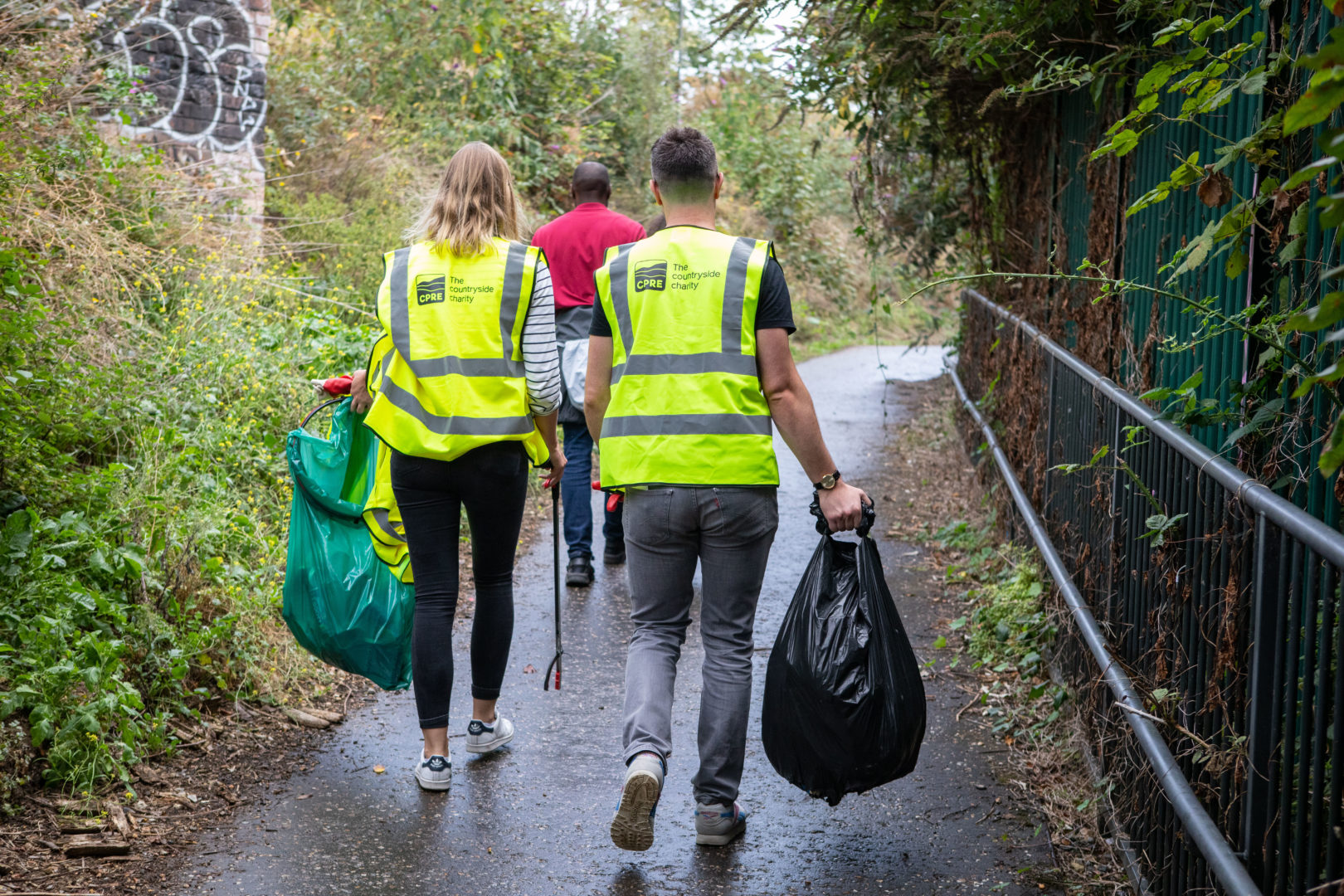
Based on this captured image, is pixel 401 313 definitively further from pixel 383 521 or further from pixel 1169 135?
pixel 1169 135

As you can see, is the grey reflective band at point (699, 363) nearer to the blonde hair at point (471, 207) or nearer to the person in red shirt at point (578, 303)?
the blonde hair at point (471, 207)

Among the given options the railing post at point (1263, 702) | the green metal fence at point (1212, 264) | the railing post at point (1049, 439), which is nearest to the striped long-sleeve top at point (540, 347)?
the green metal fence at point (1212, 264)

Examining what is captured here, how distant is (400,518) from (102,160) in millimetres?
4736

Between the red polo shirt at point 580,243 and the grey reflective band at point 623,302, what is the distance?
259cm

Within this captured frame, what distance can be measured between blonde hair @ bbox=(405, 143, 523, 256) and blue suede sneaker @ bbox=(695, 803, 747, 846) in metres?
1.86

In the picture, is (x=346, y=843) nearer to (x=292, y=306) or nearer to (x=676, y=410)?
(x=676, y=410)

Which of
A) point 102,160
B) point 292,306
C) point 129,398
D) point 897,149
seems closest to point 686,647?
point 129,398

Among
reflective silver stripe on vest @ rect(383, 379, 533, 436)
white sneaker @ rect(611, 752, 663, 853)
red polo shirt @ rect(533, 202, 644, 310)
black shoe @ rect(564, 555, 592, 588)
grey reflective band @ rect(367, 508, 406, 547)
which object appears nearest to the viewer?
white sneaker @ rect(611, 752, 663, 853)

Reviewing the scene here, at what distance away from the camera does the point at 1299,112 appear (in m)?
1.41

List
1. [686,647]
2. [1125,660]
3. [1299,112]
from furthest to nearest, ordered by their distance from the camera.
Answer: [686,647]
[1125,660]
[1299,112]

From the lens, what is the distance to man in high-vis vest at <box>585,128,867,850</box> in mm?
3293

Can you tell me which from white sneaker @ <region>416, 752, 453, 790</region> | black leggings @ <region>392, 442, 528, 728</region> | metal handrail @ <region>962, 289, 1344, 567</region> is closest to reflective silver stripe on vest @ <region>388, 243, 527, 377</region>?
black leggings @ <region>392, 442, 528, 728</region>

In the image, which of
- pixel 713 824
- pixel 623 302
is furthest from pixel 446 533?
pixel 713 824

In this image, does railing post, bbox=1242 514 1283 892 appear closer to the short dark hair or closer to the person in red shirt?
the short dark hair
